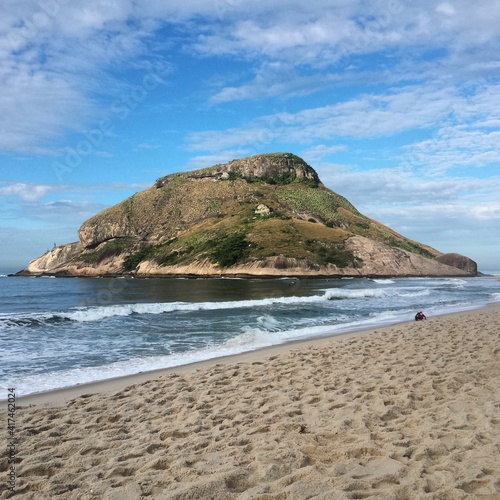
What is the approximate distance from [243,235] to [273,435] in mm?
95784

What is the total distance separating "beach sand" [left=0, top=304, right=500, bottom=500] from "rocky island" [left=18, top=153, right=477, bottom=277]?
74784 millimetres

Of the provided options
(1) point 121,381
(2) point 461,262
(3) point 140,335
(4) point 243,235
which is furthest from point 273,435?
(2) point 461,262

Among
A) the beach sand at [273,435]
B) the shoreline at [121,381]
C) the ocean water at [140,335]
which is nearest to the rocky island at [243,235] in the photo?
the ocean water at [140,335]

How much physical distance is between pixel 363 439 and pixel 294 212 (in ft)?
400

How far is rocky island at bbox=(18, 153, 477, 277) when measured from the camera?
9050cm

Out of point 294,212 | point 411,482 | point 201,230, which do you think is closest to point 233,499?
point 411,482

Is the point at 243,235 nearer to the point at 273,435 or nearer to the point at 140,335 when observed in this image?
the point at 140,335

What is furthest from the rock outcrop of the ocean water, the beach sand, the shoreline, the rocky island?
the beach sand

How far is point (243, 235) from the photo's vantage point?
332 feet

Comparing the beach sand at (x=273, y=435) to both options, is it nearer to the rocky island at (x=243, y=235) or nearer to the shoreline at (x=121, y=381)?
the shoreline at (x=121, y=381)

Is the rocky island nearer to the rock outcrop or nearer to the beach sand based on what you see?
the rock outcrop

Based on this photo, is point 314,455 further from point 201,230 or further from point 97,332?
point 201,230

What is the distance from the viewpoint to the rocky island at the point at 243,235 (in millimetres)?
90500

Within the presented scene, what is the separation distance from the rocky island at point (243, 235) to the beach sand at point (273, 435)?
74784 millimetres
